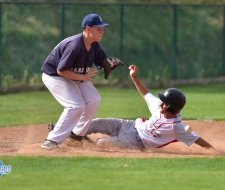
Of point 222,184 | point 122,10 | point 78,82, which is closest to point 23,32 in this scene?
point 122,10

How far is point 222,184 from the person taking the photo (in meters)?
7.04

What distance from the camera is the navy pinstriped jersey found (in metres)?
8.92

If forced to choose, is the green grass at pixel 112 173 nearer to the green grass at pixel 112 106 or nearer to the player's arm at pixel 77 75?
the player's arm at pixel 77 75

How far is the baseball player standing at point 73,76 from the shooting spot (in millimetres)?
8977

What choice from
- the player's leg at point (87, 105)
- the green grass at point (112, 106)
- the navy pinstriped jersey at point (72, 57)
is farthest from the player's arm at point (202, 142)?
the green grass at point (112, 106)

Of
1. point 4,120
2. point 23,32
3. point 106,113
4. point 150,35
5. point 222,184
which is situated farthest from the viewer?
point 150,35

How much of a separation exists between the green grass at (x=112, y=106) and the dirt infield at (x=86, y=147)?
1047 mm

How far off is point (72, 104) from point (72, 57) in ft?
2.09

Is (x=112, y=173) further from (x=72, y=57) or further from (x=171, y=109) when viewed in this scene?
(x=72, y=57)

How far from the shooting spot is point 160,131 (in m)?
9.05

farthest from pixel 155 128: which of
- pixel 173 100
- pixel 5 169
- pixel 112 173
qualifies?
pixel 5 169

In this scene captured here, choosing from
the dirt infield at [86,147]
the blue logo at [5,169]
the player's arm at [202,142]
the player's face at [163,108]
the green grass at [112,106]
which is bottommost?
the green grass at [112,106]

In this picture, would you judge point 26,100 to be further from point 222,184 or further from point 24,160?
point 222,184

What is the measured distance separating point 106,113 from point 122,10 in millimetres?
6688
